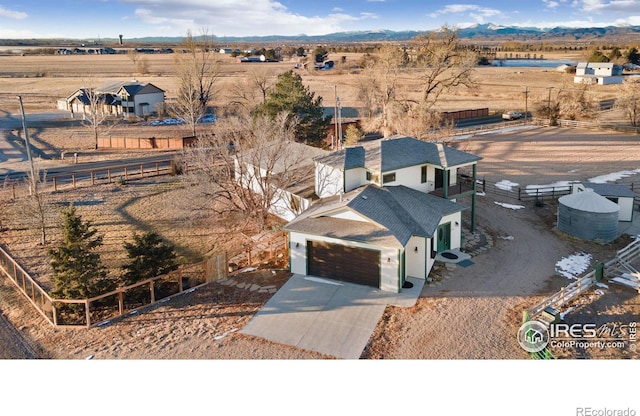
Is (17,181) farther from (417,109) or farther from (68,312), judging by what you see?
(417,109)

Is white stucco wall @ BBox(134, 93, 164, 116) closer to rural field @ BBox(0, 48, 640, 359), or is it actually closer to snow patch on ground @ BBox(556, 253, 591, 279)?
rural field @ BBox(0, 48, 640, 359)

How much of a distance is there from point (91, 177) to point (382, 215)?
22.2 metres

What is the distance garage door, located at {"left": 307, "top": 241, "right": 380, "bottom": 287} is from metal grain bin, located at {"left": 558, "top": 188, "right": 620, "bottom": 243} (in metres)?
11.0

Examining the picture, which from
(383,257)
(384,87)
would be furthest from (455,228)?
(384,87)

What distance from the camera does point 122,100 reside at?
199 feet

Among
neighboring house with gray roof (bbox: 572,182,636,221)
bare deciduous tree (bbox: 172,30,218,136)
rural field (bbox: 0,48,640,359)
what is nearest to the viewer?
rural field (bbox: 0,48,640,359)

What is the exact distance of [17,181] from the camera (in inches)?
1297

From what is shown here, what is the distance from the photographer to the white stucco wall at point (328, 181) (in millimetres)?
22241

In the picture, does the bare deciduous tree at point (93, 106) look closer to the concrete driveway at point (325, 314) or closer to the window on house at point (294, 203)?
the window on house at point (294, 203)

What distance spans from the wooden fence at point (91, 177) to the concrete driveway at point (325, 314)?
20008 mm

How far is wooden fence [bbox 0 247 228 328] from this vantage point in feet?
53.8

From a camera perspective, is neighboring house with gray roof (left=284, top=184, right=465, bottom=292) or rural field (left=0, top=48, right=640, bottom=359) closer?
rural field (left=0, top=48, right=640, bottom=359)

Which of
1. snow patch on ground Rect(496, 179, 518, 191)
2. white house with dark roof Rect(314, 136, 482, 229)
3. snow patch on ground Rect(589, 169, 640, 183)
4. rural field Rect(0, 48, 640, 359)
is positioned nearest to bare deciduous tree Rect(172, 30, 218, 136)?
rural field Rect(0, 48, 640, 359)

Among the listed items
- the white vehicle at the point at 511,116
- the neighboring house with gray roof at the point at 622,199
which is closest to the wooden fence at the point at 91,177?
the neighboring house with gray roof at the point at 622,199
